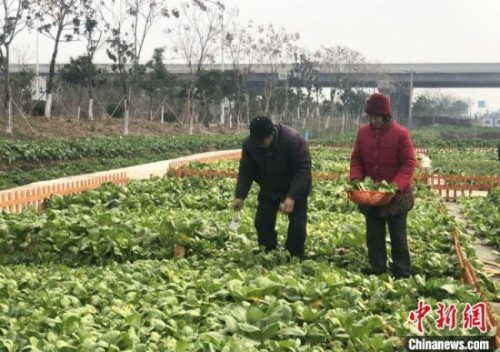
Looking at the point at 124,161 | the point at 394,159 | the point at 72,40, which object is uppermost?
the point at 72,40

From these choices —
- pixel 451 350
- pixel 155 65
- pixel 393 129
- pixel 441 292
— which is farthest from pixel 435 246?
pixel 155 65

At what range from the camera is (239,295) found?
4.95 metres

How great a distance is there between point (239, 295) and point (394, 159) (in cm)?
242

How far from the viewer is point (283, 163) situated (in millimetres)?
6719

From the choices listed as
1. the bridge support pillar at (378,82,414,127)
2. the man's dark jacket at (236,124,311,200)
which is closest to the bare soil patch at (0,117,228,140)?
the man's dark jacket at (236,124,311,200)

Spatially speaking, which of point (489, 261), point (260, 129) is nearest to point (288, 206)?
point (260, 129)

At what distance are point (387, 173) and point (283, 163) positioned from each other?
1.05 meters

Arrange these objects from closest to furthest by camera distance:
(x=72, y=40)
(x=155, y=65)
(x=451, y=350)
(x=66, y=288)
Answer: (x=451, y=350), (x=66, y=288), (x=72, y=40), (x=155, y=65)

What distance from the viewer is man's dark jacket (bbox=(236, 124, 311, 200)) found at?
21.8 feet

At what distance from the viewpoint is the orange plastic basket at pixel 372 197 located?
6.16m

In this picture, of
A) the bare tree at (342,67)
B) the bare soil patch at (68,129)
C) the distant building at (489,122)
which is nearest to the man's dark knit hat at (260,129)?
the bare soil patch at (68,129)

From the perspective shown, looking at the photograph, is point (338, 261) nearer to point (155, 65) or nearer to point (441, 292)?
point (441, 292)

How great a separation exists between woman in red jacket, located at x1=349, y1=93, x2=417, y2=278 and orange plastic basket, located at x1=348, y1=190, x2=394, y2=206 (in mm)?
190

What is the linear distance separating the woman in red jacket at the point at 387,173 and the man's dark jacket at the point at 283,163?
52 centimetres
